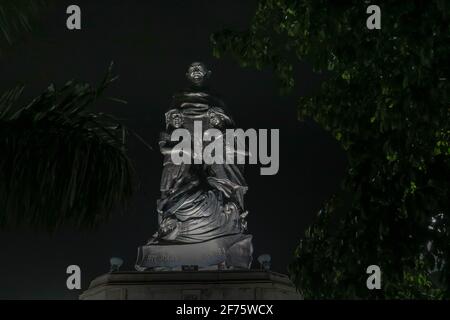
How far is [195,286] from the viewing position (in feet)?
69.3

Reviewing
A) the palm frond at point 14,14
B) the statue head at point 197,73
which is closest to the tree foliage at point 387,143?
the palm frond at point 14,14

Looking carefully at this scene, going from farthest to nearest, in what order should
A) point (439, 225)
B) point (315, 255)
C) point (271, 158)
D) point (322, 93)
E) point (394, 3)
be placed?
point (271, 158) < point (322, 93) < point (315, 255) < point (439, 225) < point (394, 3)

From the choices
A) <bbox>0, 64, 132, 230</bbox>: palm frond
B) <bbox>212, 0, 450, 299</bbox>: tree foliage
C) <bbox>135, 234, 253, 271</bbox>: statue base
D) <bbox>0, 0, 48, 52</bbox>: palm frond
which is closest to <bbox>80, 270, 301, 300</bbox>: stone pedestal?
<bbox>135, 234, 253, 271</bbox>: statue base

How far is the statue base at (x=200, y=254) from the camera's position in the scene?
74.5 ft

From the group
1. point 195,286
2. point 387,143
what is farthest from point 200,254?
point 387,143

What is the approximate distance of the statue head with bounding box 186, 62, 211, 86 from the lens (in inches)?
968

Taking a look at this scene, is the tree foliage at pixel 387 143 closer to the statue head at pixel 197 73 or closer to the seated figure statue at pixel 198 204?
the seated figure statue at pixel 198 204

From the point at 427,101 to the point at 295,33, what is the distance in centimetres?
171

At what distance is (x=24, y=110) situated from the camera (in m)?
6.80

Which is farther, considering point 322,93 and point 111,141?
point 322,93

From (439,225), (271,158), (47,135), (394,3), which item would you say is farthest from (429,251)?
(271,158)

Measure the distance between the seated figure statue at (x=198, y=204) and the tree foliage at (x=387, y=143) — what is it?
14091 mm

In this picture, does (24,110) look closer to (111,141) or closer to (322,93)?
(111,141)

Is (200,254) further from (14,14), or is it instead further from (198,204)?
(14,14)
